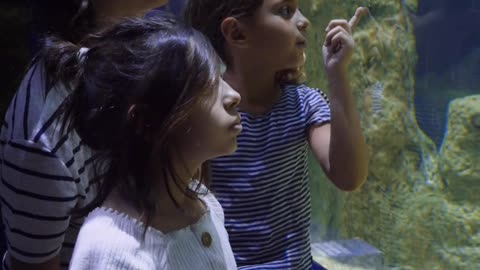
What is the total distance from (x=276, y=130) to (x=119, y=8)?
0.42 metres

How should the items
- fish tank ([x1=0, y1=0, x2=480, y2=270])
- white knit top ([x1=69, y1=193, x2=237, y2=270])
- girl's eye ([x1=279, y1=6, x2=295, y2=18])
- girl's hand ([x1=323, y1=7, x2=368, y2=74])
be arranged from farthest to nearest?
fish tank ([x1=0, y1=0, x2=480, y2=270]), girl's eye ([x1=279, y1=6, x2=295, y2=18]), girl's hand ([x1=323, y1=7, x2=368, y2=74]), white knit top ([x1=69, y1=193, x2=237, y2=270])

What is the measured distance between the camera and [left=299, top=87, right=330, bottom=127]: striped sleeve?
1410mm

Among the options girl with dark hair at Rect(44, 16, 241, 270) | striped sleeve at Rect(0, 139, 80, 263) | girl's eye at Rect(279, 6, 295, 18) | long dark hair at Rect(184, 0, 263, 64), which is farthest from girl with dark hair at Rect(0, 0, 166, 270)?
girl's eye at Rect(279, 6, 295, 18)

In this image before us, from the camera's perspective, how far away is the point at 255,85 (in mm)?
1472

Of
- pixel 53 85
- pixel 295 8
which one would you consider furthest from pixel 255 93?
pixel 53 85

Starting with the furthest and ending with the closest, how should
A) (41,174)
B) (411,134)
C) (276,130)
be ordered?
(411,134), (276,130), (41,174)

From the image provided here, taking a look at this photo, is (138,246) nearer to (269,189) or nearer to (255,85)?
(269,189)

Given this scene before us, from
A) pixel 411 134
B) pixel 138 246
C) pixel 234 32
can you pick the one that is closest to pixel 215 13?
pixel 234 32

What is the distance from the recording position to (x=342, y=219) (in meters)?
3.43

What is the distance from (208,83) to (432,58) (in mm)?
2361

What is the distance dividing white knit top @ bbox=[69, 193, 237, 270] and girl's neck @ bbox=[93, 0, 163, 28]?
1.61 ft

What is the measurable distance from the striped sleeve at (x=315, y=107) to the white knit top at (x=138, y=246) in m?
0.44

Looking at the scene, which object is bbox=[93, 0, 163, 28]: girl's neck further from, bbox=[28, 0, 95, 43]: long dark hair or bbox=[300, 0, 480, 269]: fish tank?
bbox=[300, 0, 480, 269]: fish tank

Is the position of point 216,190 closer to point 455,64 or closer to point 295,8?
point 295,8
